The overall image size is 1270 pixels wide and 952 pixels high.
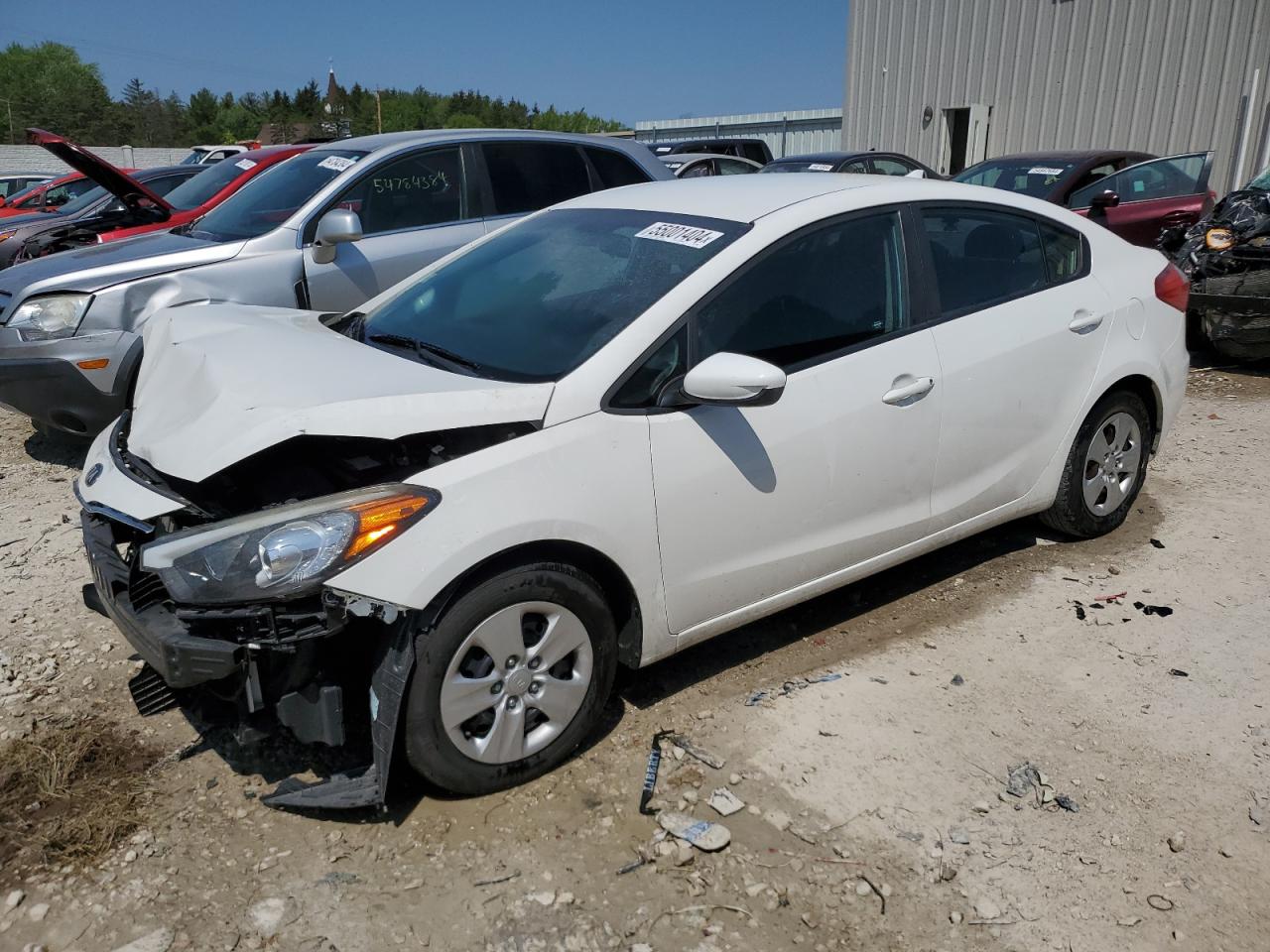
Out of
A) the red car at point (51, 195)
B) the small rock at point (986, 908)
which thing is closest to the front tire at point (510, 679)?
the small rock at point (986, 908)

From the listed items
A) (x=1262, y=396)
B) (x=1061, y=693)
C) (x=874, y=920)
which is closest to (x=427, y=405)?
(x=874, y=920)

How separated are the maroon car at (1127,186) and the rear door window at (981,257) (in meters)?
5.93

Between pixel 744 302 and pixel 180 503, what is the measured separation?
1.81 metres

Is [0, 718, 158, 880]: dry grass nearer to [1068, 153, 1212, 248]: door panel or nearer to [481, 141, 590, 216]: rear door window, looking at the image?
[481, 141, 590, 216]: rear door window

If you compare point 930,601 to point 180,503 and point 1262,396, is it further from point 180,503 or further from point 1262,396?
point 1262,396

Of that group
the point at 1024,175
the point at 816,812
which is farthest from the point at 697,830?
the point at 1024,175

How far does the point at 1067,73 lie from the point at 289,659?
60.4 ft

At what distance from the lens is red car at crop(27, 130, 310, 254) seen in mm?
6816

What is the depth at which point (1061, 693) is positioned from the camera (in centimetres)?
352

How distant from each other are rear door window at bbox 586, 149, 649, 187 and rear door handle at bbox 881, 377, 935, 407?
391cm

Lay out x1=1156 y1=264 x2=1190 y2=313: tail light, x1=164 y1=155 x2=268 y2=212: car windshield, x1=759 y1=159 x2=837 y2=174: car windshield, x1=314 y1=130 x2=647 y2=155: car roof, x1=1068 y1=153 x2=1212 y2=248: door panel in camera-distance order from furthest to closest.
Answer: x1=759 y1=159 x2=837 y2=174: car windshield < x1=1068 y1=153 x2=1212 y2=248: door panel < x1=164 y1=155 x2=268 y2=212: car windshield < x1=314 y1=130 x2=647 y2=155: car roof < x1=1156 y1=264 x2=1190 y2=313: tail light

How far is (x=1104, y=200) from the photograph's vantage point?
30.6 ft

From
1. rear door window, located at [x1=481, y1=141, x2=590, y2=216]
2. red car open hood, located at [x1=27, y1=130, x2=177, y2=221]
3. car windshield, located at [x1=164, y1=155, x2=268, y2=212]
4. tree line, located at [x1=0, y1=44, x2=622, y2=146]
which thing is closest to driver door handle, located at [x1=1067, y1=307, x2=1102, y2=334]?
rear door window, located at [x1=481, y1=141, x2=590, y2=216]

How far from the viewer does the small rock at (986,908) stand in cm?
253
